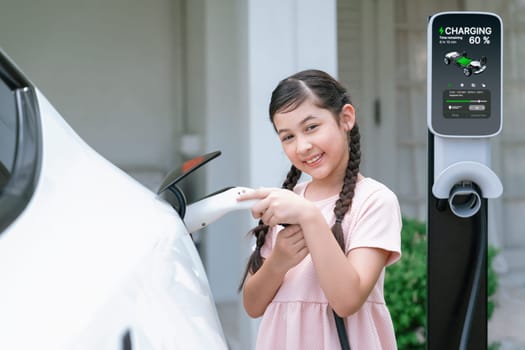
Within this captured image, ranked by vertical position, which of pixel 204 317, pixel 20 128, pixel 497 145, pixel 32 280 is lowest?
pixel 497 145

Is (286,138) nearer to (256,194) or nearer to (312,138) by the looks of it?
(312,138)

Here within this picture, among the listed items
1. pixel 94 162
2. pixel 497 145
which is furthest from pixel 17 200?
pixel 497 145

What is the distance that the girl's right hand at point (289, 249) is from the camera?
4.98 ft

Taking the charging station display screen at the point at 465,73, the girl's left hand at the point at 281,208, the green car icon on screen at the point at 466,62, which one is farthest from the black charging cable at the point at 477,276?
the girl's left hand at the point at 281,208

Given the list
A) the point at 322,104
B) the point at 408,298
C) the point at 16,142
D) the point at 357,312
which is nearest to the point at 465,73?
the point at 322,104

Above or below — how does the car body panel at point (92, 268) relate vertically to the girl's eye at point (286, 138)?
below

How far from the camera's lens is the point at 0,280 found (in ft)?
3.28

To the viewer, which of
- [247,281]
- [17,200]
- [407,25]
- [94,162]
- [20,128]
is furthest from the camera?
[407,25]

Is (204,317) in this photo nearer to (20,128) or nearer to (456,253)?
(20,128)

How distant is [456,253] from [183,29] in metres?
4.00

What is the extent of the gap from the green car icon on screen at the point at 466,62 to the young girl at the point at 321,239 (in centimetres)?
28

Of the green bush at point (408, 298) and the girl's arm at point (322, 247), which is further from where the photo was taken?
the green bush at point (408, 298)

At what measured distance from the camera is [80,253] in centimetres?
109

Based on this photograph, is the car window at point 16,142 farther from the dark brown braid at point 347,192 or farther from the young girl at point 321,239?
the dark brown braid at point 347,192
